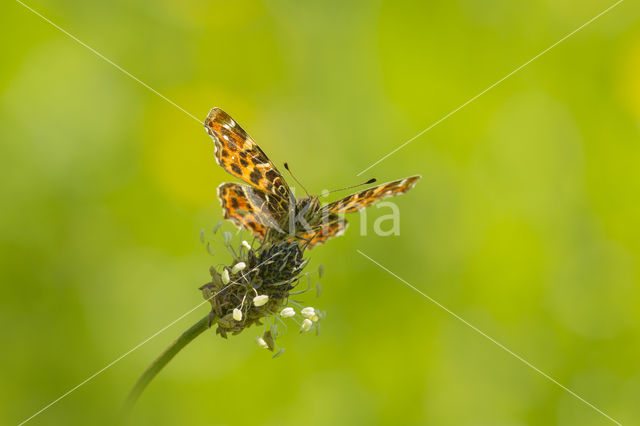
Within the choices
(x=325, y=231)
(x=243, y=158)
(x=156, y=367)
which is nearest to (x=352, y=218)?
(x=325, y=231)

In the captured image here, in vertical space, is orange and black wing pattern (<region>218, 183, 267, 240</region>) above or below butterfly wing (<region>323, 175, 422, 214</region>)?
above


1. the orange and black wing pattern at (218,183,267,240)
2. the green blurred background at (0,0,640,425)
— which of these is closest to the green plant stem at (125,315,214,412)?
→ the orange and black wing pattern at (218,183,267,240)

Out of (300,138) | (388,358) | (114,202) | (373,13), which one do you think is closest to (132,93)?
(114,202)

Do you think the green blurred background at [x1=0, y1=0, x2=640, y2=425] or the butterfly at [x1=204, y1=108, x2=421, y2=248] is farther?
the green blurred background at [x1=0, y1=0, x2=640, y2=425]

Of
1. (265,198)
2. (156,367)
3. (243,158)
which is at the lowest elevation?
(156,367)

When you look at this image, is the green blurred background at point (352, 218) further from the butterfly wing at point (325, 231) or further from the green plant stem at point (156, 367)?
the green plant stem at point (156, 367)

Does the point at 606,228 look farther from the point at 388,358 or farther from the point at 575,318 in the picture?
the point at 388,358

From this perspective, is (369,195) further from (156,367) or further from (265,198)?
(156,367)

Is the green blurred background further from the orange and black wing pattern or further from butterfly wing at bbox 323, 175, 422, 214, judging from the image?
butterfly wing at bbox 323, 175, 422, 214
